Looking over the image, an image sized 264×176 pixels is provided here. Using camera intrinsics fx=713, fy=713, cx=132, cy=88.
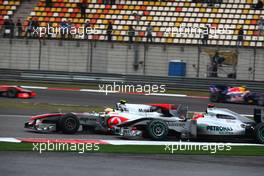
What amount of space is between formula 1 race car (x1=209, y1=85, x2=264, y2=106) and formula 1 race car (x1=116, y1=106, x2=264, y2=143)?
9.66 m

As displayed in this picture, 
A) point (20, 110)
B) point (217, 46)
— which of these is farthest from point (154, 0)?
point (20, 110)

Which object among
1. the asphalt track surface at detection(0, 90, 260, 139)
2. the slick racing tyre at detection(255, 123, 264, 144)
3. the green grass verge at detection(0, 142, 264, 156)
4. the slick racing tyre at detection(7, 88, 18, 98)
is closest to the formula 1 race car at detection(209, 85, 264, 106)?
the asphalt track surface at detection(0, 90, 260, 139)

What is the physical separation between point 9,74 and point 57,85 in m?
2.30

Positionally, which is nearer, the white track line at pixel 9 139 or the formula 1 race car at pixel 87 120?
the white track line at pixel 9 139

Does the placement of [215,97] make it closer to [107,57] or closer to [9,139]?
[107,57]

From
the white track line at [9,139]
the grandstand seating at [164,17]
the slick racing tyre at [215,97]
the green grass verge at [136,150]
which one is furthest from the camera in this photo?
the grandstand seating at [164,17]

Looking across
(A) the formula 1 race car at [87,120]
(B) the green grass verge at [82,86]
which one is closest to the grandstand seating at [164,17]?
(B) the green grass verge at [82,86]

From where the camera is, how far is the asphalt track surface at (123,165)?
35.7ft

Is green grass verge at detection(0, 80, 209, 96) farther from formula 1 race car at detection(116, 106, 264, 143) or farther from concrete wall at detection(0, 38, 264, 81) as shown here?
formula 1 race car at detection(116, 106, 264, 143)

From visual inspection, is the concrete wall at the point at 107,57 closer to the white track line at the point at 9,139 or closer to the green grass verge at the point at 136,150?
the green grass verge at the point at 136,150

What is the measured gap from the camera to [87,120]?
15648mm

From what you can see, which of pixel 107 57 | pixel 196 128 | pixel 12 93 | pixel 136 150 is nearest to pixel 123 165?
pixel 136 150

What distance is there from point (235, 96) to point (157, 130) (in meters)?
Answer: 10.6

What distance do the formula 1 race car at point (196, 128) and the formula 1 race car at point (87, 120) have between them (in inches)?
14.5
